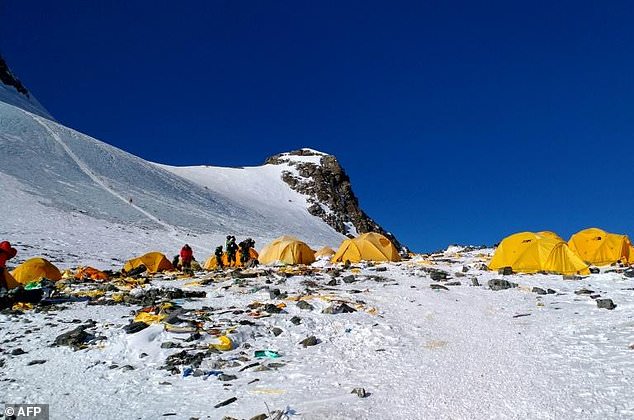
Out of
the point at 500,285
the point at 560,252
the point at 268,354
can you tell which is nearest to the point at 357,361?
the point at 268,354

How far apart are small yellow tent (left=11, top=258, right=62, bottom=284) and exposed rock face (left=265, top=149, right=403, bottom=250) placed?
73.8 m

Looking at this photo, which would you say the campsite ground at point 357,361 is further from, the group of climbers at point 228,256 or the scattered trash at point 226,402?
the group of climbers at point 228,256

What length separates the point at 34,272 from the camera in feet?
62.7

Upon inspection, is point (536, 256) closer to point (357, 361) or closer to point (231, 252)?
point (357, 361)

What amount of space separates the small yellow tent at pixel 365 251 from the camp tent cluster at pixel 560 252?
22.2ft

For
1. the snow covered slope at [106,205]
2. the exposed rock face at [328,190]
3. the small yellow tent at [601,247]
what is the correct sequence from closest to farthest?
the small yellow tent at [601,247] → the snow covered slope at [106,205] → the exposed rock face at [328,190]

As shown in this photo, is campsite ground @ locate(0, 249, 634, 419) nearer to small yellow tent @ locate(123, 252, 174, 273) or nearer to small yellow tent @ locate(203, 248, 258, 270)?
small yellow tent @ locate(123, 252, 174, 273)

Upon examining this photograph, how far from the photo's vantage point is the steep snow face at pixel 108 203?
3575 cm

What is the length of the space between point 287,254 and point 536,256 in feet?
40.9

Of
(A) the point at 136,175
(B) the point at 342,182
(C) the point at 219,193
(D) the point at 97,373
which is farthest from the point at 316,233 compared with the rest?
(D) the point at 97,373

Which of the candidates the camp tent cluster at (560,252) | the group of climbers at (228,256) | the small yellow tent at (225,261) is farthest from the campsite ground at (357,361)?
the small yellow tent at (225,261)

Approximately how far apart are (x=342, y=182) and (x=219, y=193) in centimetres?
4344

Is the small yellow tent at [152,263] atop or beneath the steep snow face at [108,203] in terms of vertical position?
beneath
